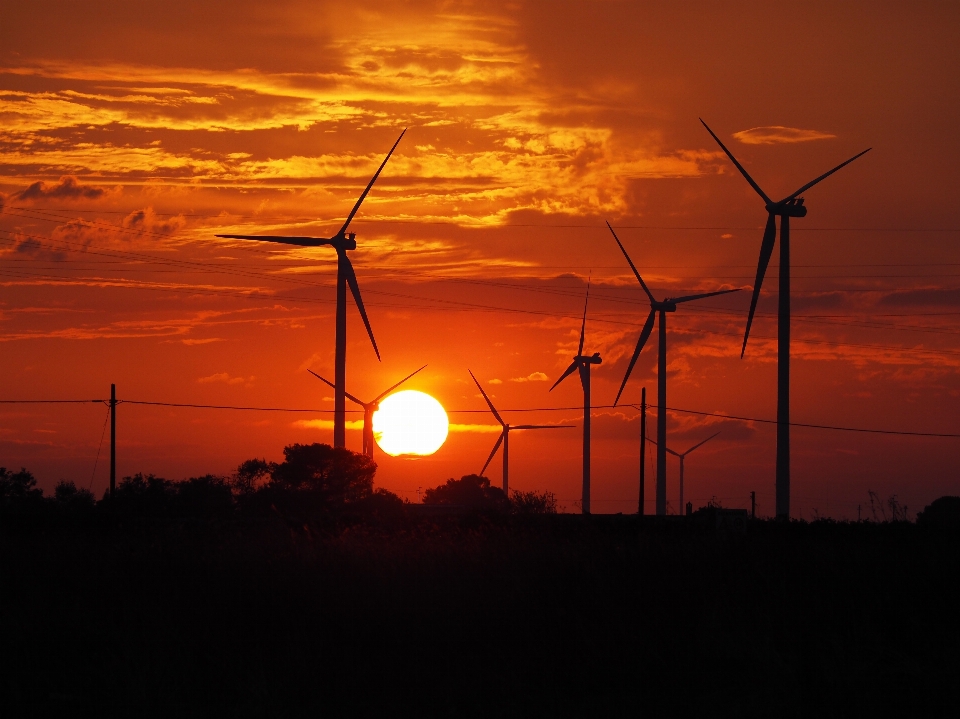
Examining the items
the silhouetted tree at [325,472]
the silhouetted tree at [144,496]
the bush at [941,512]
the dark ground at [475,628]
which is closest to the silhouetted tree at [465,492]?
the silhouetted tree at [325,472]

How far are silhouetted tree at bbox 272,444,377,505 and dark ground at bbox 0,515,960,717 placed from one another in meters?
65.5

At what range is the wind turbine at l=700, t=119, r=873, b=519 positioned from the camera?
6062cm

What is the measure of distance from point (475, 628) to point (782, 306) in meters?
45.7

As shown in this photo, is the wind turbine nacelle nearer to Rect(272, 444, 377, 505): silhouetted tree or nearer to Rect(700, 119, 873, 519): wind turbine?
Rect(700, 119, 873, 519): wind turbine

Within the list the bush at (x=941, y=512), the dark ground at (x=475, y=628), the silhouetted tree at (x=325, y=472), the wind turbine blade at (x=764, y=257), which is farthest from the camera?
the silhouetted tree at (x=325, y=472)

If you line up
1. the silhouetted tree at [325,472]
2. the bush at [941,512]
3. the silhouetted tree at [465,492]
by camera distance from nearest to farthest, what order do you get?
the bush at [941,512], the silhouetted tree at [325,472], the silhouetted tree at [465,492]

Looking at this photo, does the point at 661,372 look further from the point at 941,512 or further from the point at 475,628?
the point at 475,628

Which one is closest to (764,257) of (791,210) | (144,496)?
(791,210)

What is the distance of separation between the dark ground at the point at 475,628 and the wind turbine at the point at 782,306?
3340 centimetres

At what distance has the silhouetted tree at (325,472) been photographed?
306 feet

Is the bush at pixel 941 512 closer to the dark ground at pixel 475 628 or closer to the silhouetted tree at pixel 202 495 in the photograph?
the dark ground at pixel 475 628

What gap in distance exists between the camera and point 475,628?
66.1 feet

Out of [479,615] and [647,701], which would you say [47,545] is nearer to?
[479,615]

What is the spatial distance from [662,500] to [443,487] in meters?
54.7
